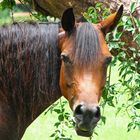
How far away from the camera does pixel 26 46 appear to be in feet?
11.2

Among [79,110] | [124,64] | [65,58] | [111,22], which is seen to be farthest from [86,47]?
[124,64]

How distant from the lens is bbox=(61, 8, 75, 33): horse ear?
3318 mm

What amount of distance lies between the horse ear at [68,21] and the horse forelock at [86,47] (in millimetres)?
49

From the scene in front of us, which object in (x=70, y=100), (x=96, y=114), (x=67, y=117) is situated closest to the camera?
(x=96, y=114)

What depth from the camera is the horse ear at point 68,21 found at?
3.32 m

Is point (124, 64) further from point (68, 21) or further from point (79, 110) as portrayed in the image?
point (79, 110)

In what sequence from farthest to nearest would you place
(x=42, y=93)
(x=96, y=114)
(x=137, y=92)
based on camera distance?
(x=137, y=92), (x=42, y=93), (x=96, y=114)

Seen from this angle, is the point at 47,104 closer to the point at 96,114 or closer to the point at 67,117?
the point at 96,114

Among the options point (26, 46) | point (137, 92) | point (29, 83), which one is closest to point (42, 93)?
point (29, 83)

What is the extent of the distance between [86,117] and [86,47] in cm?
44

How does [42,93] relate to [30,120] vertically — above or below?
above

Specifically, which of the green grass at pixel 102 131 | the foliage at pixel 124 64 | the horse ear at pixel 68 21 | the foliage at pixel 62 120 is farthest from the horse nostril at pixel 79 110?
the green grass at pixel 102 131

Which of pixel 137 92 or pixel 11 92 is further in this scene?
pixel 137 92

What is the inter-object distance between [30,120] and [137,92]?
105 cm
